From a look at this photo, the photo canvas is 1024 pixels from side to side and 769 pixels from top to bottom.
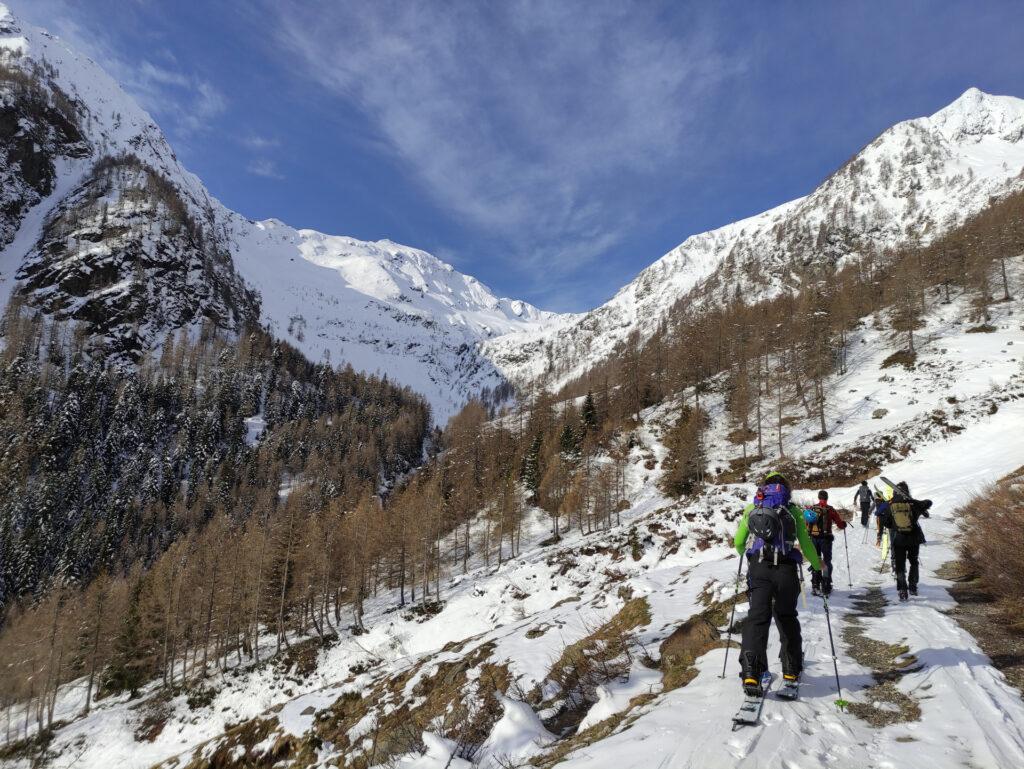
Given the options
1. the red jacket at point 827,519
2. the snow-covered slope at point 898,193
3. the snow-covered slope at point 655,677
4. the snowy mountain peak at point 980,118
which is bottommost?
the snow-covered slope at point 655,677

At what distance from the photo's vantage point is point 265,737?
16.8 m

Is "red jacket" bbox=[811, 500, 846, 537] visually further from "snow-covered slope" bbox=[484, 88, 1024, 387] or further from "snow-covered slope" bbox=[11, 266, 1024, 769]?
"snow-covered slope" bbox=[484, 88, 1024, 387]

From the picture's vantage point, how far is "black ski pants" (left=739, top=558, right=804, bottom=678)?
555cm

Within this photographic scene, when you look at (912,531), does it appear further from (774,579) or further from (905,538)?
(774,579)

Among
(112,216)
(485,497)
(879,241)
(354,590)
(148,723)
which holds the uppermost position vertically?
(112,216)

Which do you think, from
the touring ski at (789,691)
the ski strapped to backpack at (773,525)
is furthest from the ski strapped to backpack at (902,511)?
the touring ski at (789,691)

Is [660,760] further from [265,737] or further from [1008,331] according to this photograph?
[1008,331]

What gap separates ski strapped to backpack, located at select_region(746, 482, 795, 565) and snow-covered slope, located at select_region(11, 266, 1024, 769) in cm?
175

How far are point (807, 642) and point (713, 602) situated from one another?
13.2ft

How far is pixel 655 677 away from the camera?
767cm

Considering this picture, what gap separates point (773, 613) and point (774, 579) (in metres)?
0.47

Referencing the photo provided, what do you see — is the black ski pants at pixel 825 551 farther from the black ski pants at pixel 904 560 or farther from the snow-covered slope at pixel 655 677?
the black ski pants at pixel 904 560

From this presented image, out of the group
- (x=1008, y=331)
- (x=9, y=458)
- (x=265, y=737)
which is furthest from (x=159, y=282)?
(x=1008, y=331)

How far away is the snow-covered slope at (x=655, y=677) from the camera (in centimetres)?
465
